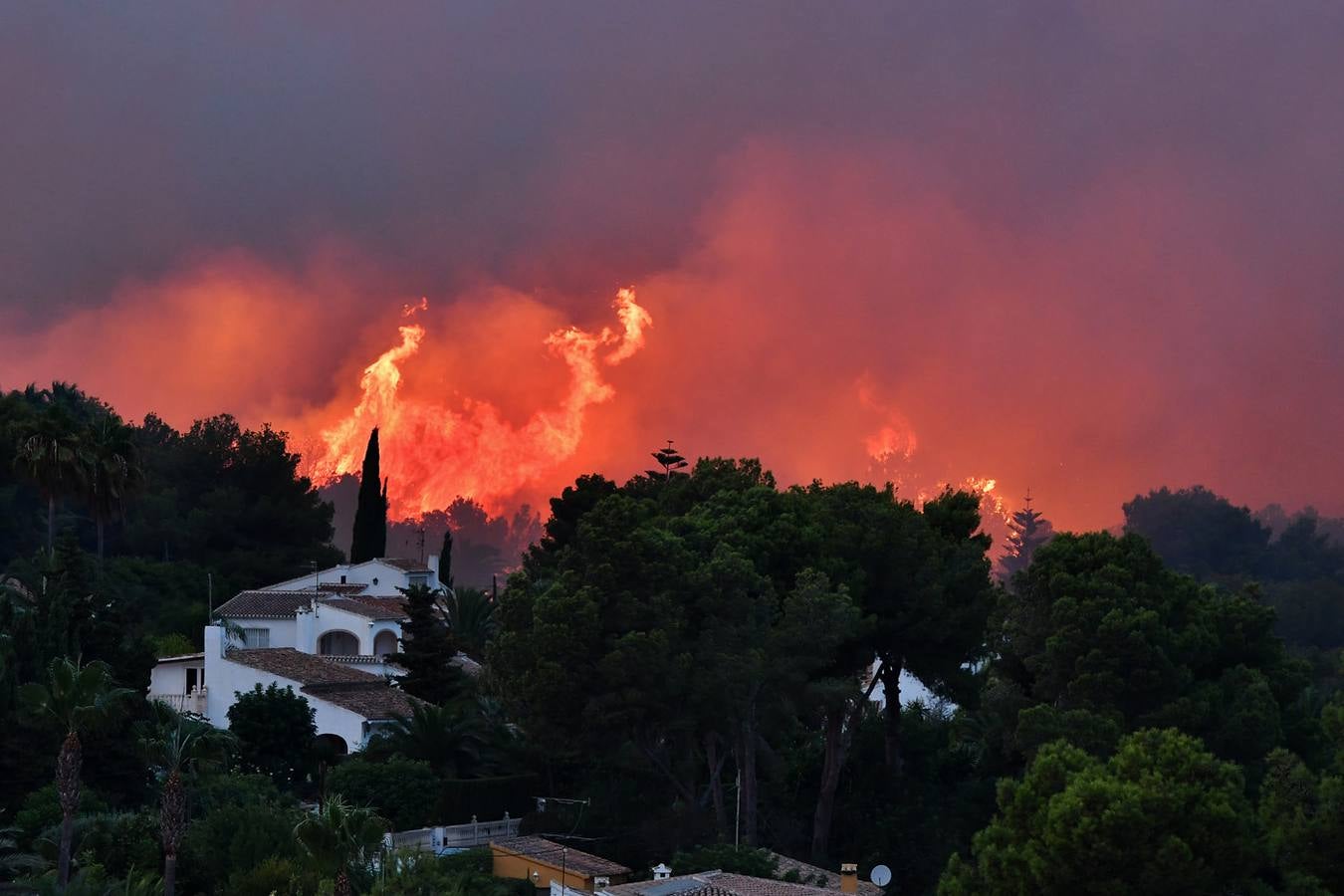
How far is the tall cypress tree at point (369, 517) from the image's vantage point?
91625mm

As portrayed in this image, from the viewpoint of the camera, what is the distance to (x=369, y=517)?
92062mm

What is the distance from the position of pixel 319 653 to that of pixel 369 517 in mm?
24430

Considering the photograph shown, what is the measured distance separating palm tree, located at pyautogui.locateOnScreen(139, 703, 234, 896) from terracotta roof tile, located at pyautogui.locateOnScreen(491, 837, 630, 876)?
7.84 m

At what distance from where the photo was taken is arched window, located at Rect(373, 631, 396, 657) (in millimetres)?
68750

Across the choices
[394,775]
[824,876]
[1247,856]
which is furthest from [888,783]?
[1247,856]

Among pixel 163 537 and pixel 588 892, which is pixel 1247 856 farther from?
pixel 163 537

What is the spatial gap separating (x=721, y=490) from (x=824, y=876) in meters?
16.0

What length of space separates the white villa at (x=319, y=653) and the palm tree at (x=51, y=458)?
26.4 ft

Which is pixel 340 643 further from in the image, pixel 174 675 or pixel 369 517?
pixel 369 517

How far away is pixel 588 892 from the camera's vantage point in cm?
3869

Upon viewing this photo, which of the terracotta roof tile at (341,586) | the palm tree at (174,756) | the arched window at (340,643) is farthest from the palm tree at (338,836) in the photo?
the terracotta roof tile at (341,586)

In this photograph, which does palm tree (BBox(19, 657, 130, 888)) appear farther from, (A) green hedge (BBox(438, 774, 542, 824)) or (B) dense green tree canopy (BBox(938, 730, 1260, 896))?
(B) dense green tree canopy (BBox(938, 730, 1260, 896))

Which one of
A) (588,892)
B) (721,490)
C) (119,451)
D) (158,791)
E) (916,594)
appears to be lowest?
(588,892)

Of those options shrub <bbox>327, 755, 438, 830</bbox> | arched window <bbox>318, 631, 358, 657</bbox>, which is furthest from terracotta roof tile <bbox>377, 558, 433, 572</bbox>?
shrub <bbox>327, 755, 438, 830</bbox>
